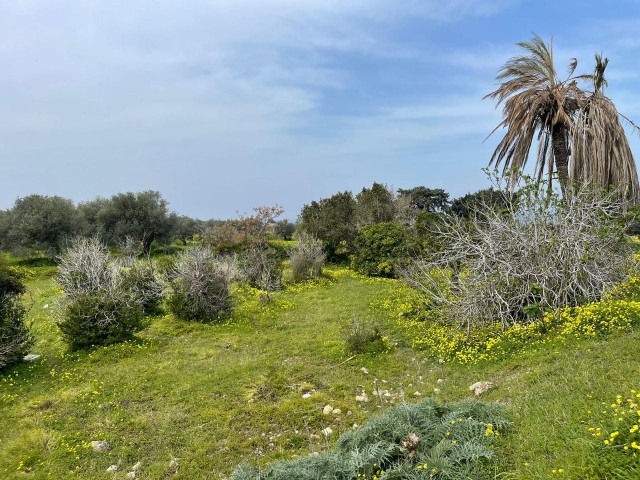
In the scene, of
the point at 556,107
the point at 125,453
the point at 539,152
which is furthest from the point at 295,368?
the point at 556,107

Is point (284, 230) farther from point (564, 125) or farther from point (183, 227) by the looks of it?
point (564, 125)

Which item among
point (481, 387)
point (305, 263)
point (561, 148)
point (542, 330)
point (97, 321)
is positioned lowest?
point (481, 387)

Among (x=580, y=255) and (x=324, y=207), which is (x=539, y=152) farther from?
(x=324, y=207)

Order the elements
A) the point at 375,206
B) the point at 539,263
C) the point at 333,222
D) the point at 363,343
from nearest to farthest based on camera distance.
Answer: the point at 539,263
the point at 363,343
the point at 333,222
the point at 375,206

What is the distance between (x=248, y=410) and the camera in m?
6.09

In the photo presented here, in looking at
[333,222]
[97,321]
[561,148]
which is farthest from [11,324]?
[333,222]

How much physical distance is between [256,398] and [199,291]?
558 cm

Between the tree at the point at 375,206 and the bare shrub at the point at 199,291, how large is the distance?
13.0 metres

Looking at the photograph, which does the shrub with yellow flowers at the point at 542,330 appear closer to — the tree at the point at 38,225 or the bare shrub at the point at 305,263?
the bare shrub at the point at 305,263

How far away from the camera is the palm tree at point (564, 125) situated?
9336 millimetres

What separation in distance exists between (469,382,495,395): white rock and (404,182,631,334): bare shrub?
161 centimetres

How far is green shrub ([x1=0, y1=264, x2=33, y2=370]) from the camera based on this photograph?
823 cm

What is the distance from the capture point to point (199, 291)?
11445 mm

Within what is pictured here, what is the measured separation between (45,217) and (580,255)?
2816cm
